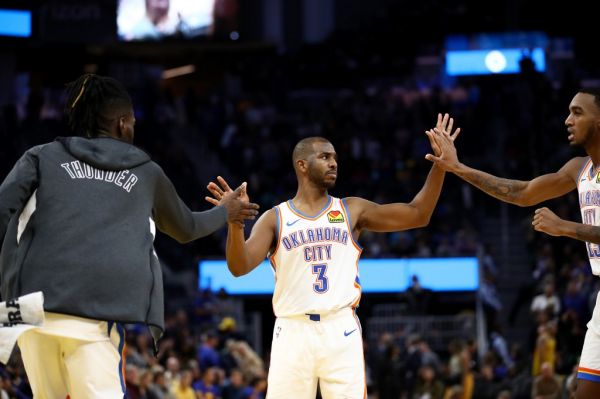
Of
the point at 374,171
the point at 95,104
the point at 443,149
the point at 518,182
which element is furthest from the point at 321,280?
the point at 374,171

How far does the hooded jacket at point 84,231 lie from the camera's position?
17.1ft

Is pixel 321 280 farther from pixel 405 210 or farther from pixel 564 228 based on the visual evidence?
pixel 564 228

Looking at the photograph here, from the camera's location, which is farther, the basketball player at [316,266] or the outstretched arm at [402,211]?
the outstretched arm at [402,211]

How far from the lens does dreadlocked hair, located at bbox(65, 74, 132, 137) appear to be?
5.57 m

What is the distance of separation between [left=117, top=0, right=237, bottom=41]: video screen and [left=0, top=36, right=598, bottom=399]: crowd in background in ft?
5.77

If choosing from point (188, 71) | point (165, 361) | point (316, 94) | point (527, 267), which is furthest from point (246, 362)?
point (188, 71)

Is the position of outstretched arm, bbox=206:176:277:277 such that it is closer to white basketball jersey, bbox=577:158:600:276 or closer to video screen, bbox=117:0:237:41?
white basketball jersey, bbox=577:158:600:276

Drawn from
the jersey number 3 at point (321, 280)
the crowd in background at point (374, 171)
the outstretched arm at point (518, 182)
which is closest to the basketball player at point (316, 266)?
the jersey number 3 at point (321, 280)

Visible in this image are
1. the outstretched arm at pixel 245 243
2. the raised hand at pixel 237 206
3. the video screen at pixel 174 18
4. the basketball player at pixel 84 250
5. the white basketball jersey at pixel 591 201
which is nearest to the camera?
the basketball player at pixel 84 250

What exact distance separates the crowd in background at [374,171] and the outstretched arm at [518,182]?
6.82m

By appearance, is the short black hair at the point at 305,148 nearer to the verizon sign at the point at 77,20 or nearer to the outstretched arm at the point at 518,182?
the outstretched arm at the point at 518,182

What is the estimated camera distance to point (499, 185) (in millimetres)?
7598

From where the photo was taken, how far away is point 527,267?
23.6 meters

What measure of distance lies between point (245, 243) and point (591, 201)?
7.63ft
